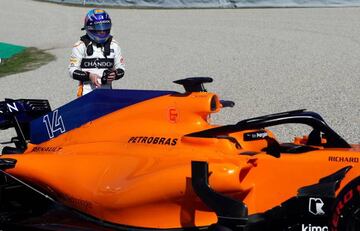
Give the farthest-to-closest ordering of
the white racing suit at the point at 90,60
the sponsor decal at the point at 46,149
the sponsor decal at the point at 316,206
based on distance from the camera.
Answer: the white racing suit at the point at 90,60 → the sponsor decal at the point at 46,149 → the sponsor decal at the point at 316,206

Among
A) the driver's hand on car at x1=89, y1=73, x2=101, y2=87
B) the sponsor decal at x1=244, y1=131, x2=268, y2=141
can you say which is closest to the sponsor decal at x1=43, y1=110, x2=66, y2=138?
the driver's hand on car at x1=89, y1=73, x2=101, y2=87

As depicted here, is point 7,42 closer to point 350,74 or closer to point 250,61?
point 250,61

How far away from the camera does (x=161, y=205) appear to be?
497cm

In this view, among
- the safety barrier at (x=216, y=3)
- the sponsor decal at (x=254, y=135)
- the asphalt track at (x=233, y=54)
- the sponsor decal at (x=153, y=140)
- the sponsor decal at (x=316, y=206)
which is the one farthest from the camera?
the safety barrier at (x=216, y=3)

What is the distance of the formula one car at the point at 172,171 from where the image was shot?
14.9 ft

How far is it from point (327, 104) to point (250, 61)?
228 inches

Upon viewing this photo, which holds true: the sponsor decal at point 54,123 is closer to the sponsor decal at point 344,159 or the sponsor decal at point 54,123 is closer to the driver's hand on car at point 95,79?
the driver's hand on car at point 95,79

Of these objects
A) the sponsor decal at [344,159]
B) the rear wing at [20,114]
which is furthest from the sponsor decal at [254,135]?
the rear wing at [20,114]

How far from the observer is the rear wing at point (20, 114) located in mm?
6473

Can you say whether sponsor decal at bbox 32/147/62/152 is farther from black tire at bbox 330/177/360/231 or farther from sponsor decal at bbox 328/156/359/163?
black tire at bbox 330/177/360/231

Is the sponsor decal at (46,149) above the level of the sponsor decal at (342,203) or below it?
above

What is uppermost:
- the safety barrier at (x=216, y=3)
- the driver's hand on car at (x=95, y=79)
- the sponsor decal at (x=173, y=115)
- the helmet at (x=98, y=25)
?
the safety barrier at (x=216, y=3)

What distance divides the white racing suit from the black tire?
3.88 metres

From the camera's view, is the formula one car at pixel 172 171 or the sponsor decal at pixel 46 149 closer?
the formula one car at pixel 172 171
